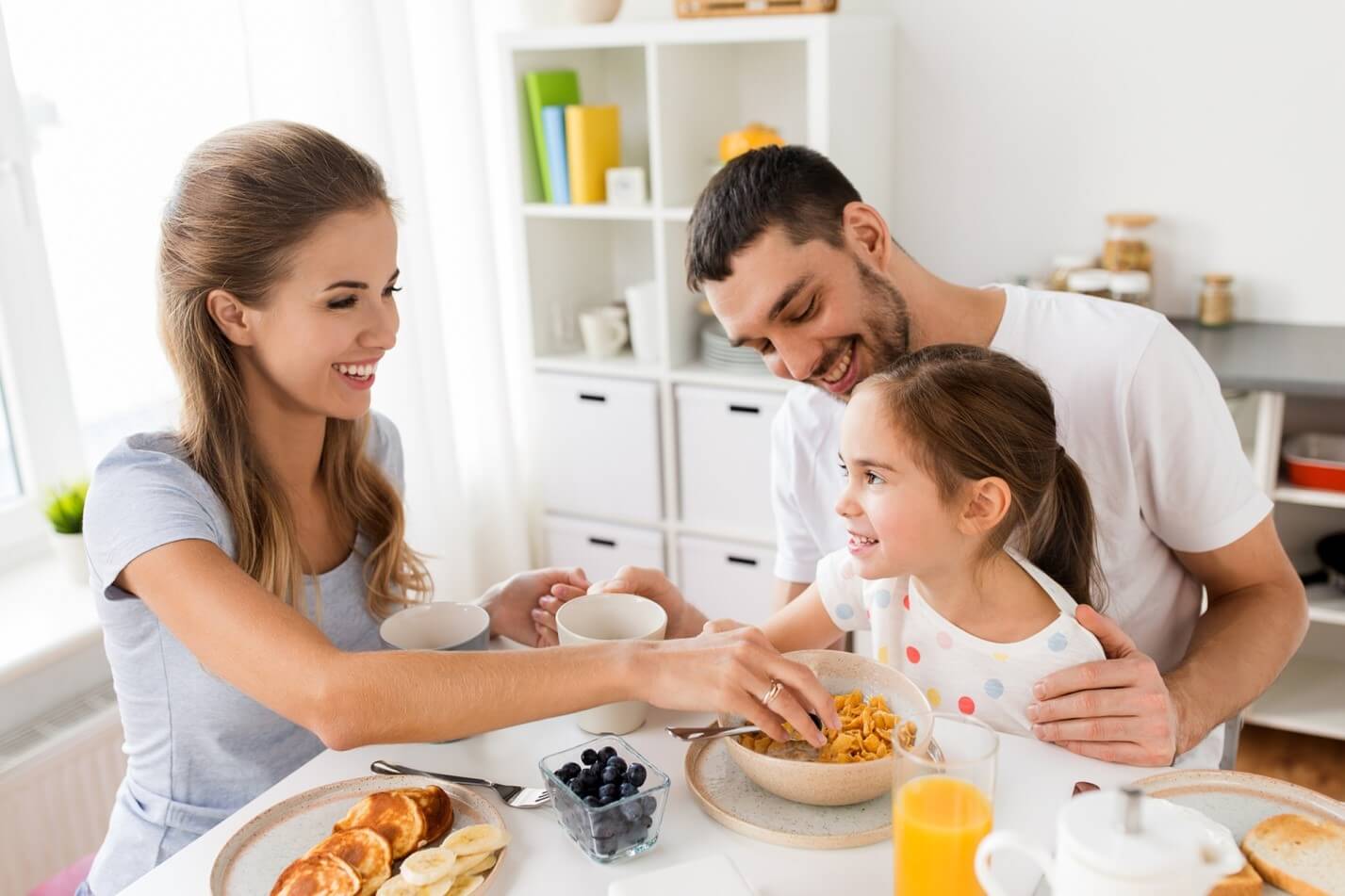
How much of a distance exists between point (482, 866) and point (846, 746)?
1.17 ft

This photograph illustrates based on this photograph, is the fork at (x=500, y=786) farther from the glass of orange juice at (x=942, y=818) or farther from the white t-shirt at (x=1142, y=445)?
the white t-shirt at (x=1142, y=445)

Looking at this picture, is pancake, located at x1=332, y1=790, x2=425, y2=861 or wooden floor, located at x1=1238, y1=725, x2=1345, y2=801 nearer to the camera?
pancake, located at x1=332, y1=790, x2=425, y2=861

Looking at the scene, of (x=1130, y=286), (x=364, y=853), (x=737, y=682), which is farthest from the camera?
(x=1130, y=286)

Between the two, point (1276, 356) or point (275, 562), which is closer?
point (275, 562)

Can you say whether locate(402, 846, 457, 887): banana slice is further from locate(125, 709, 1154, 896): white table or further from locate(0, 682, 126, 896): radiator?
locate(0, 682, 126, 896): radiator

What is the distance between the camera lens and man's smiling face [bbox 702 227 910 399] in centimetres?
154

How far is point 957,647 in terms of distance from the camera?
140cm

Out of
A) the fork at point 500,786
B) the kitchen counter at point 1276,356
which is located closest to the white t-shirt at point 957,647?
the fork at point 500,786

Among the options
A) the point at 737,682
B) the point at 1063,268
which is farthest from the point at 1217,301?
the point at 737,682

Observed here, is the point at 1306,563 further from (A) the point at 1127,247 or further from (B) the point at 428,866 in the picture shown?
(B) the point at 428,866

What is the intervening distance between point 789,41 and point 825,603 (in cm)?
190

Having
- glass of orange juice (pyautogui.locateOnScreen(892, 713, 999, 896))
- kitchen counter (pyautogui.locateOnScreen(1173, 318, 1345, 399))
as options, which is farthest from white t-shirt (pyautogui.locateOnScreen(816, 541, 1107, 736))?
kitchen counter (pyautogui.locateOnScreen(1173, 318, 1345, 399))

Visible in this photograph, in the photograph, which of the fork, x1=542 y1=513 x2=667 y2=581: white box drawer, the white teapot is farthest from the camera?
x1=542 y1=513 x2=667 y2=581: white box drawer

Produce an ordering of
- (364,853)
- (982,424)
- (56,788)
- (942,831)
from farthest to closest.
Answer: (56,788), (982,424), (364,853), (942,831)
